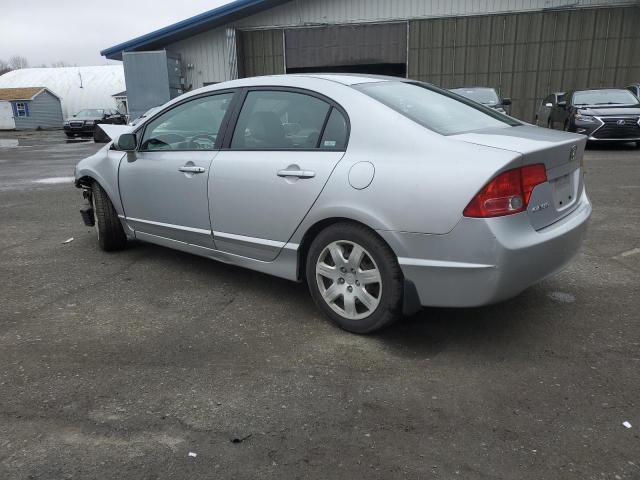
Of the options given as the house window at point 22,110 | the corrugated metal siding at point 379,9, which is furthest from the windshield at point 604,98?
the house window at point 22,110

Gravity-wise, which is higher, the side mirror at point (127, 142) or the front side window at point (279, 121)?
the front side window at point (279, 121)

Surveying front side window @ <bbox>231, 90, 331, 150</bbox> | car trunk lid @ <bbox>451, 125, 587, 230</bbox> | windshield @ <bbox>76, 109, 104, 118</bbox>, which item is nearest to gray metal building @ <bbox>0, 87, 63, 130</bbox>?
windshield @ <bbox>76, 109, 104, 118</bbox>

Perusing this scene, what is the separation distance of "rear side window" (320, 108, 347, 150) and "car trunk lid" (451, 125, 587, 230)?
0.67 metres

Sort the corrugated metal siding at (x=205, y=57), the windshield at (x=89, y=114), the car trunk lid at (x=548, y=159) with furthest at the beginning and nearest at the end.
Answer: the windshield at (x=89, y=114) < the corrugated metal siding at (x=205, y=57) < the car trunk lid at (x=548, y=159)

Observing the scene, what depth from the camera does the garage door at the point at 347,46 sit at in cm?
2180

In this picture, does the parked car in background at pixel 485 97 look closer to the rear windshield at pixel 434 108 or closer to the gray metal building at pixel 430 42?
the gray metal building at pixel 430 42

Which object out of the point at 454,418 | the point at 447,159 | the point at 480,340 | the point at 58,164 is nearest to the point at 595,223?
the point at 480,340

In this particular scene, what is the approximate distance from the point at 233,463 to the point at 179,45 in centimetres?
2320

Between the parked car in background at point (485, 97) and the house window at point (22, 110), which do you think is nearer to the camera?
the parked car in background at point (485, 97)

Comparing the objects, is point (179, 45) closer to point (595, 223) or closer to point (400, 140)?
point (595, 223)

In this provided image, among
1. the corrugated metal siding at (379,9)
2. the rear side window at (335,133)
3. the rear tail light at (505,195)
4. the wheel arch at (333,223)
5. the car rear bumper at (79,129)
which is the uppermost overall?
the corrugated metal siding at (379,9)

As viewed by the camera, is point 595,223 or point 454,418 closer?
point 454,418

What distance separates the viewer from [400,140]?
305 centimetres

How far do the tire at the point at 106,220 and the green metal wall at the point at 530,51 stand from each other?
62.5 ft
